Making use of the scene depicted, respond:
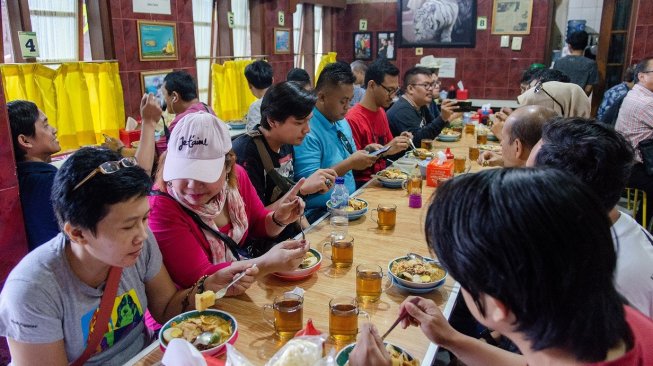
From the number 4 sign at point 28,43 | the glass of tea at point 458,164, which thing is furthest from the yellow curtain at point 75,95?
the glass of tea at point 458,164

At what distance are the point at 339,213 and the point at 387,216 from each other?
28 cm

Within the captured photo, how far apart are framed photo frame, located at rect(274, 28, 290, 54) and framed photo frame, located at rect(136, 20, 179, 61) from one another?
2.03 meters

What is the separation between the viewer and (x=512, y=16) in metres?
7.70

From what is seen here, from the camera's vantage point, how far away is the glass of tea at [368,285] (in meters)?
1.68

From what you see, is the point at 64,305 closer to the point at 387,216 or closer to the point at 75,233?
the point at 75,233

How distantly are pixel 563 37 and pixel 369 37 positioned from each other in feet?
10.9

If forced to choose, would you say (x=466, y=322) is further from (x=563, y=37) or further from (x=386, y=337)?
(x=563, y=37)

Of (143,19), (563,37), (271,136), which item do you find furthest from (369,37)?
(271,136)

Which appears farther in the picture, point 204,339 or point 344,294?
point 344,294

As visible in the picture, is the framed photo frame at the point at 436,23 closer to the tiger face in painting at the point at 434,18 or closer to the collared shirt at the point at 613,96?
the tiger face in painting at the point at 434,18

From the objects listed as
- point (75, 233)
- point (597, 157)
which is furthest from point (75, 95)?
point (597, 157)

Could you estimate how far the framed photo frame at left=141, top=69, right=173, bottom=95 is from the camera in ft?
16.3

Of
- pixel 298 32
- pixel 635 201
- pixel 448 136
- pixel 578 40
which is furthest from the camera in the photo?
pixel 298 32

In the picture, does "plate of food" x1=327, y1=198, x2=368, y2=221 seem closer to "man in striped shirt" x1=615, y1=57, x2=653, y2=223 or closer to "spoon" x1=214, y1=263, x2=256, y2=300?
"spoon" x1=214, y1=263, x2=256, y2=300
